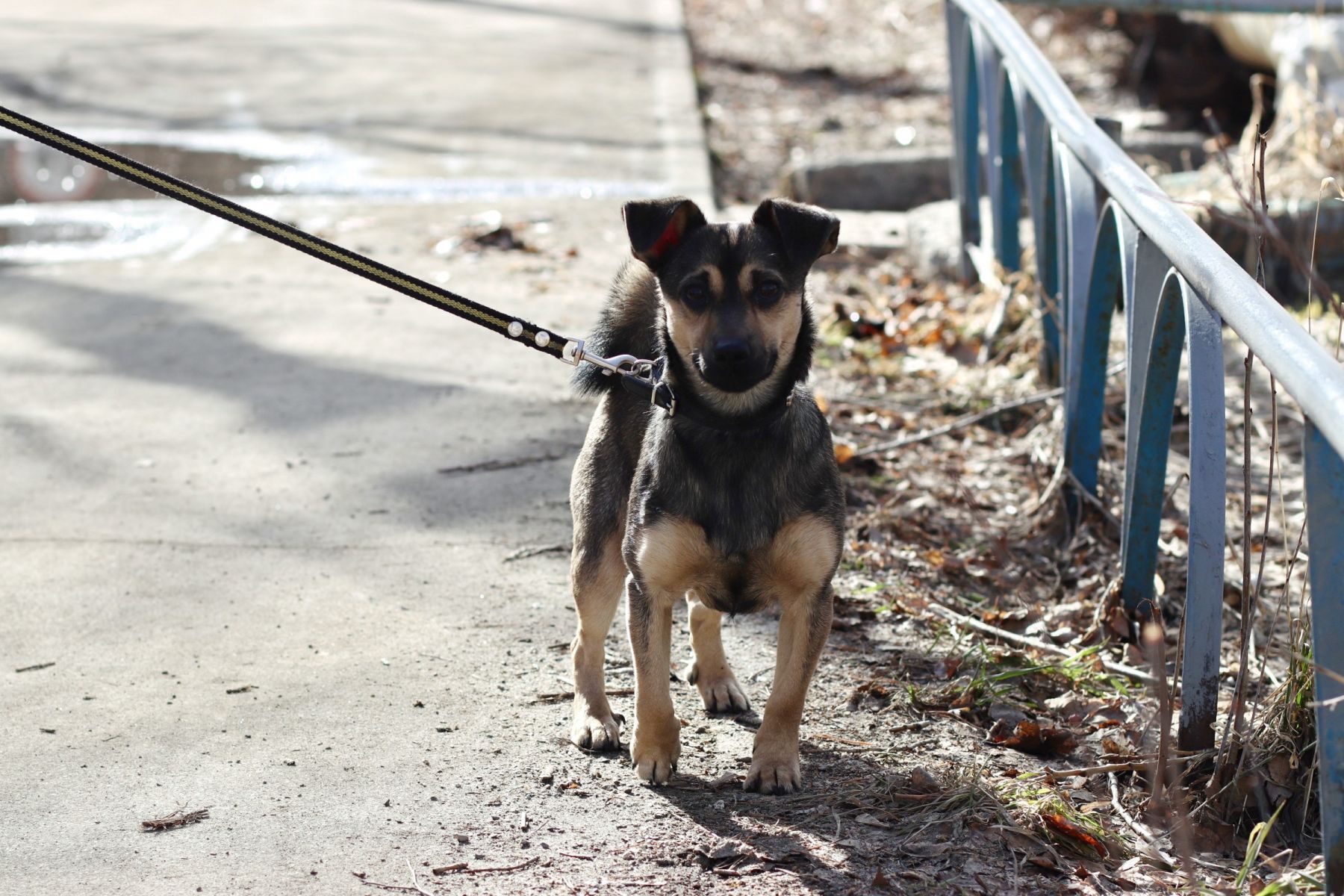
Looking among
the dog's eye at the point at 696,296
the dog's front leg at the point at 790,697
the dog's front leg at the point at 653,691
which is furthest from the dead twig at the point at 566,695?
the dog's eye at the point at 696,296

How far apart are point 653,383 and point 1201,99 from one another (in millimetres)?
10337

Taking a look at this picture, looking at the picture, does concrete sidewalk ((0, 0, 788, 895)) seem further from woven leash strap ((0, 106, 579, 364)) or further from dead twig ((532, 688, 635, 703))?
woven leash strap ((0, 106, 579, 364))

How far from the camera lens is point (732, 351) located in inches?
139

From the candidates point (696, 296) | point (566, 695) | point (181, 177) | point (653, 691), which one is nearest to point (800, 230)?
point (696, 296)

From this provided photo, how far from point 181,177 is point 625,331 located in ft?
22.6

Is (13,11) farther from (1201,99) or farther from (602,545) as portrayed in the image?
(602,545)

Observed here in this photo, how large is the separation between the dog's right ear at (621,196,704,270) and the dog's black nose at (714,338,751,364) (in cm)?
41

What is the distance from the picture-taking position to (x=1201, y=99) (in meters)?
12.6

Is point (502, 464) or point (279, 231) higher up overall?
point (279, 231)

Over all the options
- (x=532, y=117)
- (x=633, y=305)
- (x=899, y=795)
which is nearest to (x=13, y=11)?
(x=532, y=117)

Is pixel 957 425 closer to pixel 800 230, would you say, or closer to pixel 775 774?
pixel 800 230

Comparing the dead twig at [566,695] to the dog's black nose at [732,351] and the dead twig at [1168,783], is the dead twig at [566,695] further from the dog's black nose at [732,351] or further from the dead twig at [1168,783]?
the dead twig at [1168,783]

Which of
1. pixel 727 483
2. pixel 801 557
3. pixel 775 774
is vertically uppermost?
pixel 727 483

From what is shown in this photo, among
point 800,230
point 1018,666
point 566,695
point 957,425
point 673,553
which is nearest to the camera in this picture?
point 673,553
